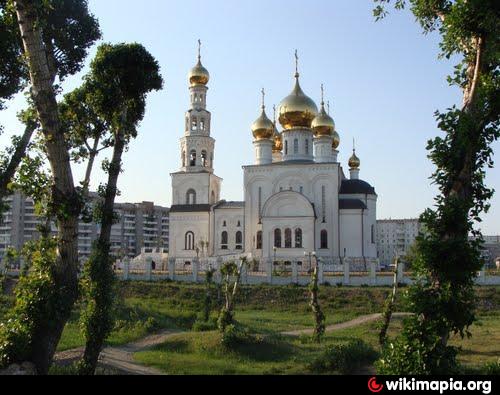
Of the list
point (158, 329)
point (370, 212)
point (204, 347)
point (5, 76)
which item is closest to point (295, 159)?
point (370, 212)

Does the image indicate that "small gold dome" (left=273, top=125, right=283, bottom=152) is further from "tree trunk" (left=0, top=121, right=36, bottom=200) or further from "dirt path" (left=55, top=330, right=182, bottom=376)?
"tree trunk" (left=0, top=121, right=36, bottom=200)

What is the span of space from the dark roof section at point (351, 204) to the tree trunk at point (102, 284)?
3731cm

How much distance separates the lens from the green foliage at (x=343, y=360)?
1339cm

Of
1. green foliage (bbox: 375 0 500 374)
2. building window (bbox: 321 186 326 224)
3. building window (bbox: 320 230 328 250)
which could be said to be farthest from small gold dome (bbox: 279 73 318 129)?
green foliage (bbox: 375 0 500 374)

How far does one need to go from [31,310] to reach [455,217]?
6.22 meters

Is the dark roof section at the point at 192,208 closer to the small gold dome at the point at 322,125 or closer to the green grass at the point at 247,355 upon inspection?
the small gold dome at the point at 322,125

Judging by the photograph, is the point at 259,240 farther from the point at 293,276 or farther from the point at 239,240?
the point at 293,276

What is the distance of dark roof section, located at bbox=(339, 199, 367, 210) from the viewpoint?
156 ft

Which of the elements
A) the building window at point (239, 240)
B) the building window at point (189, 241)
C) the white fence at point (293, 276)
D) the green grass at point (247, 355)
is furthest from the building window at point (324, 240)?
the green grass at point (247, 355)

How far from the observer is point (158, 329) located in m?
21.7

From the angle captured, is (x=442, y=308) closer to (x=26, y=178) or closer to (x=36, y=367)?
(x=36, y=367)

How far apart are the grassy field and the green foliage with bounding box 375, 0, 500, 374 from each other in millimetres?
744

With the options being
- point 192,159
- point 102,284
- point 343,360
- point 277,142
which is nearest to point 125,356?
point 102,284

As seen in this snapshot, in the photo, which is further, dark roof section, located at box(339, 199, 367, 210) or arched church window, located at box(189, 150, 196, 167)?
arched church window, located at box(189, 150, 196, 167)
